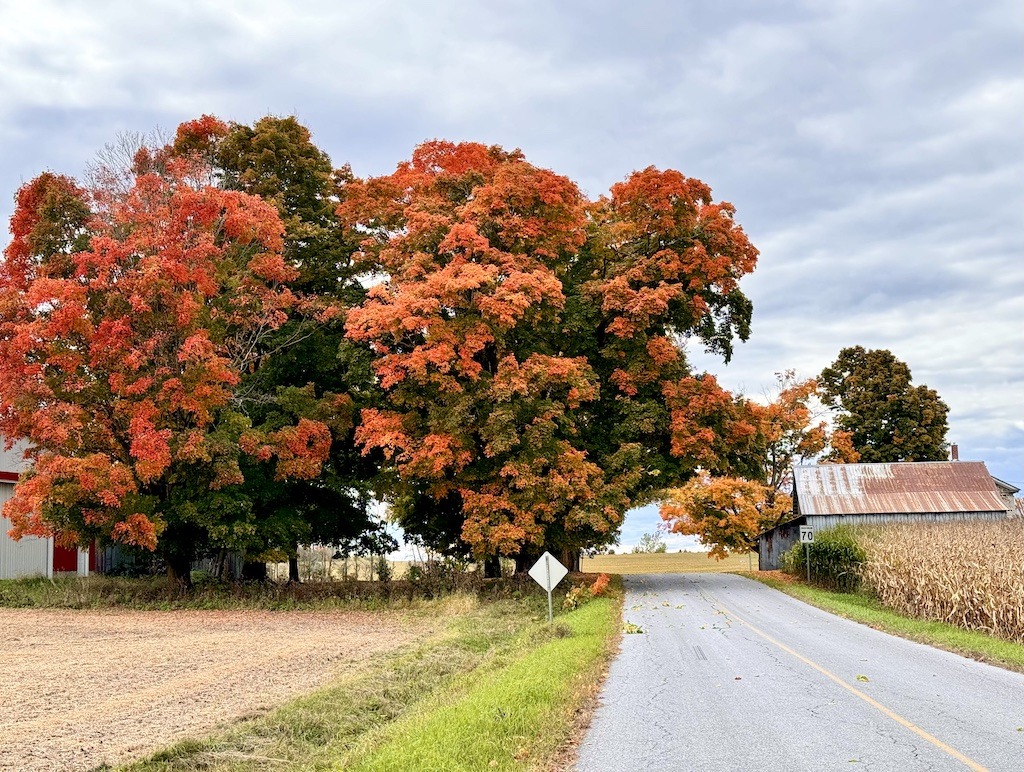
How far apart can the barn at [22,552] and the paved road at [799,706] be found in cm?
2687

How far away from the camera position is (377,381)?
36.0m

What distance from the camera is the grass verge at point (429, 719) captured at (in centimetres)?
880

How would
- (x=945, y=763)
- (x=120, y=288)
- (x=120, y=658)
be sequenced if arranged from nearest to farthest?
1. (x=945, y=763)
2. (x=120, y=658)
3. (x=120, y=288)

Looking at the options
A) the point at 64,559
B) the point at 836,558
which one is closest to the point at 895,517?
the point at 836,558

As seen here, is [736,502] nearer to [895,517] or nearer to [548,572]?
[895,517]

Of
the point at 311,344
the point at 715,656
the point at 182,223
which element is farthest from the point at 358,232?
the point at 715,656

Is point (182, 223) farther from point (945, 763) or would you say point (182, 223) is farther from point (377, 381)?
point (945, 763)

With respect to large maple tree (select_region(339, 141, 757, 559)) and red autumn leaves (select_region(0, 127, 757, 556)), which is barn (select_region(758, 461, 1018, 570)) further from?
red autumn leaves (select_region(0, 127, 757, 556))

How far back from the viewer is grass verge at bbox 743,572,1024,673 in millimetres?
15969

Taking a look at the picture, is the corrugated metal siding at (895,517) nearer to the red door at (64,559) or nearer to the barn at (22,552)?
the barn at (22,552)

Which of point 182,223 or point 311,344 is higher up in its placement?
→ point 182,223

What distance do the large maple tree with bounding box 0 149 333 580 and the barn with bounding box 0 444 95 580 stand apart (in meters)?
4.69

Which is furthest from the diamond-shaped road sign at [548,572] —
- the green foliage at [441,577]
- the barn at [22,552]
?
the barn at [22,552]

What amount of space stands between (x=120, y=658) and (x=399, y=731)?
1086 centimetres
